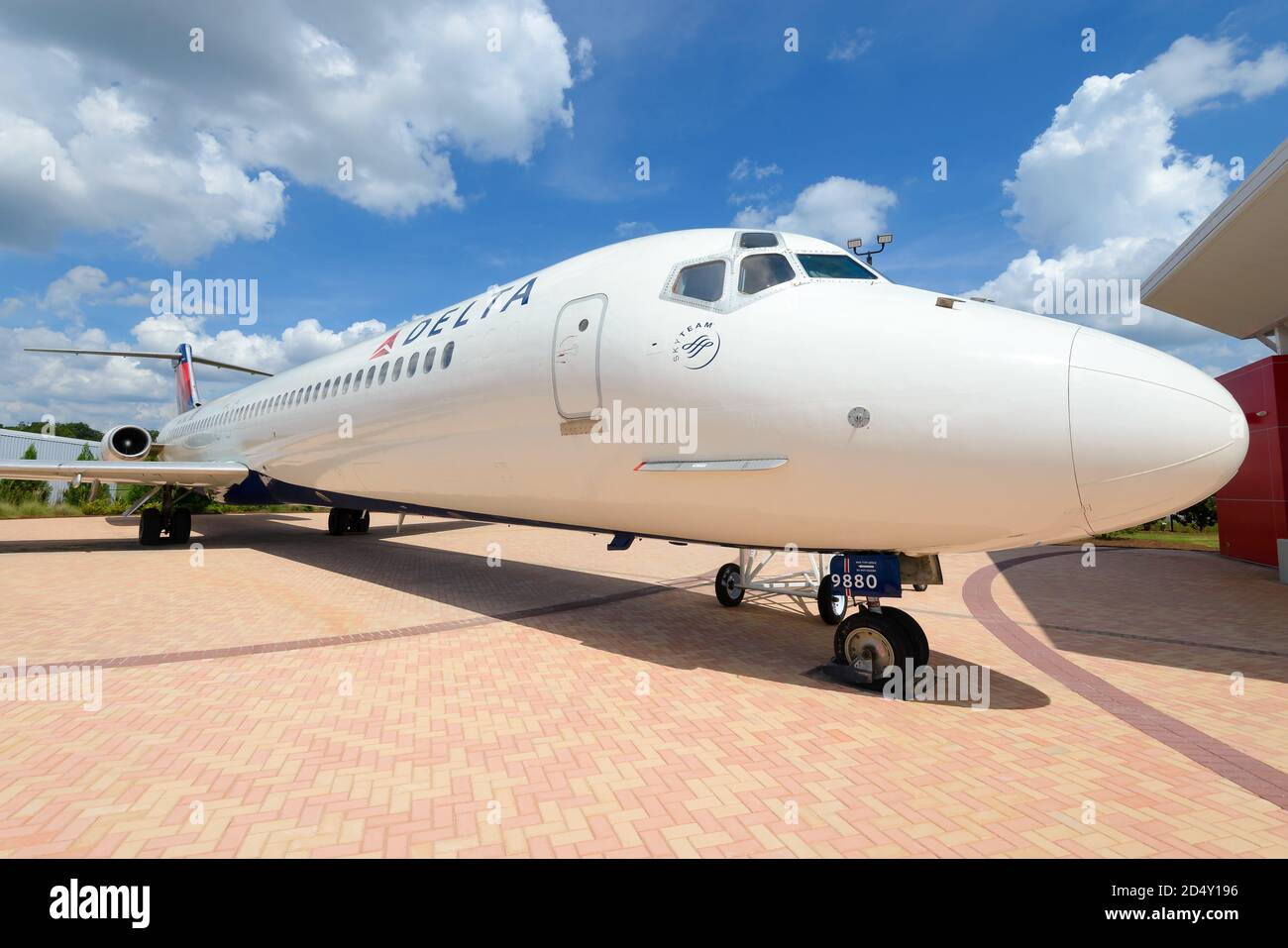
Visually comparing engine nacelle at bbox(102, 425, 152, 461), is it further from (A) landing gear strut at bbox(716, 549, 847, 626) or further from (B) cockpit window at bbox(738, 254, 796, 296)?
(B) cockpit window at bbox(738, 254, 796, 296)

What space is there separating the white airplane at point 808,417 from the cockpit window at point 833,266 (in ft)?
0.10

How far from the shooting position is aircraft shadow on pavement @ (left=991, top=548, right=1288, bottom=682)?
21.4 feet

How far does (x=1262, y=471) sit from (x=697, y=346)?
14.4 metres

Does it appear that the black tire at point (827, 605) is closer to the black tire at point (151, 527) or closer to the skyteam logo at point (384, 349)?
the skyteam logo at point (384, 349)

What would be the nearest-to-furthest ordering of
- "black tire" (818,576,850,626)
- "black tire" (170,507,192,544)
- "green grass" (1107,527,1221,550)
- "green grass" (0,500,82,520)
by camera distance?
"black tire" (818,576,850,626) < "black tire" (170,507,192,544) < "green grass" (1107,527,1221,550) < "green grass" (0,500,82,520)

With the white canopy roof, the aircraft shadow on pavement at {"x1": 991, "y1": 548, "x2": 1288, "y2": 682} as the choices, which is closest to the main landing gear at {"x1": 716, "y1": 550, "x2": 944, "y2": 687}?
the aircraft shadow on pavement at {"x1": 991, "y1": 548, "x2": 1288, "y2": 682}

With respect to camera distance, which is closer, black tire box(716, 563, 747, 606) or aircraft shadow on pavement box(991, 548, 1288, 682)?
aircraft shadow on pavement box(991, 548, 1288, 682)

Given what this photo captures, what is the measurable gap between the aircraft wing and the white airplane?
9.50 m

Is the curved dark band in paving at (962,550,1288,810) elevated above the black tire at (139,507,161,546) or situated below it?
below

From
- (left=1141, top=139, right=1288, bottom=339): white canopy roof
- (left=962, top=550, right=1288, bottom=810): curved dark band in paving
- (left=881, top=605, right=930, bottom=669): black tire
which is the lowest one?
(left=962, top=550, right=1288, bottom=810): curved dark band in paving

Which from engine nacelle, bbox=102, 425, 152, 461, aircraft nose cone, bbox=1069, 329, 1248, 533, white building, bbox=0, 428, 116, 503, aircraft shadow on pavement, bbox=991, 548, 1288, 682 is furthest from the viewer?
white building, bbox=0, 428, 116, 503

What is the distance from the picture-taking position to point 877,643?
16.9 ft

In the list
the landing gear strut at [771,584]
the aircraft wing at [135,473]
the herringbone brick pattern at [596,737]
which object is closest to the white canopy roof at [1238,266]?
the herringbone brick pattern at [596,737]
